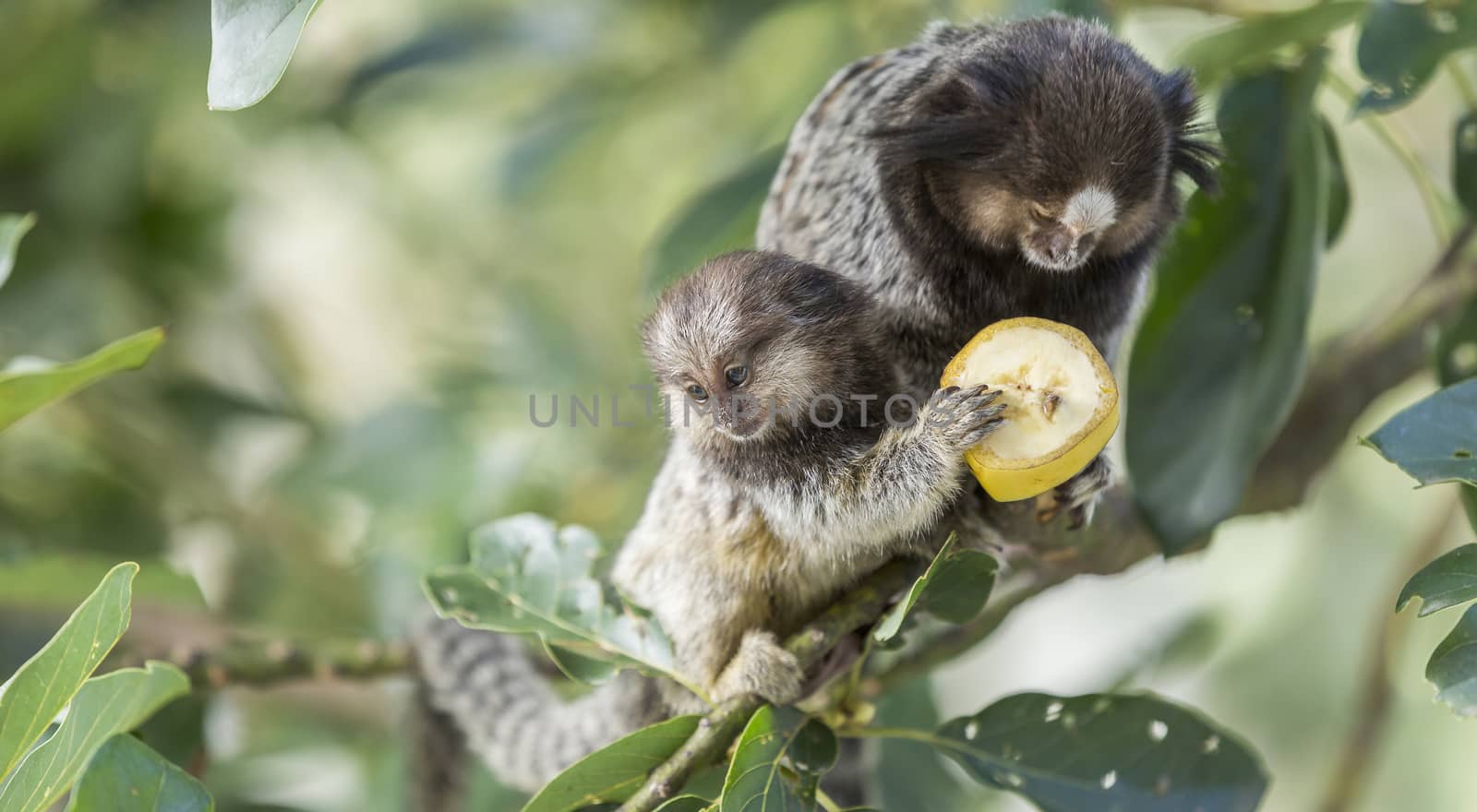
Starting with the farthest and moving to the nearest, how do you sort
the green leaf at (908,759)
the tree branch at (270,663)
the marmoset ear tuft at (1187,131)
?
the green leaf at (908,759) < the tree branch at (270,663) < the marmoset ear tuft at (1187,131)

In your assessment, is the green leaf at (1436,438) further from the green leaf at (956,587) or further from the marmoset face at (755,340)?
the marmoset face at (755,340)

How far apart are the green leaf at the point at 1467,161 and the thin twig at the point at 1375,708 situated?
875 millimetres

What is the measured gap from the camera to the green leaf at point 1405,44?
1389 mm

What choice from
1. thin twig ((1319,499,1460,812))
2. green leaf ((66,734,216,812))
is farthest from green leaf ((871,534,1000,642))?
thin twig ((1319,499,1460,812))

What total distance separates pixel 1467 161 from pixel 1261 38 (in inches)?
12.3

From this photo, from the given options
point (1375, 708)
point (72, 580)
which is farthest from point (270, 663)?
point (1375, 708)

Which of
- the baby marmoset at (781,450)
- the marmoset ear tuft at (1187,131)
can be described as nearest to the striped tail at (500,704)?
the baby marmoset at (781,450)

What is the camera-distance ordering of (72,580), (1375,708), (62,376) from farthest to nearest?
(1375,708), (72,580), (62,376)

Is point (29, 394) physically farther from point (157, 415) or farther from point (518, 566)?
point (157, 415)

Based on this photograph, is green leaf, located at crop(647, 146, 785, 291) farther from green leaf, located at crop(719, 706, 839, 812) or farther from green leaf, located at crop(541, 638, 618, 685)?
green leaf, located at crop(719, 706, 839, 812)

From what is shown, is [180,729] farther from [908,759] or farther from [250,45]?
[908,759]

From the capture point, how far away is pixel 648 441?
2.52 meters

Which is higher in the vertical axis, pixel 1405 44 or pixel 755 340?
pixel 1405 44

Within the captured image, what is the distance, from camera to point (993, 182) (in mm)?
1177
